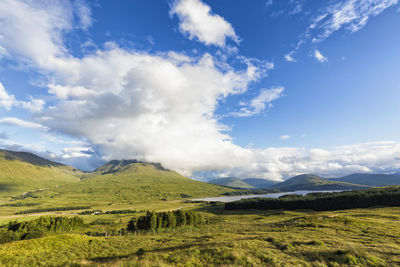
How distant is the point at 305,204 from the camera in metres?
178

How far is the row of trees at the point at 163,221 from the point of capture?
93.1 metres

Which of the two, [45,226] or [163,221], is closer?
[163,221]

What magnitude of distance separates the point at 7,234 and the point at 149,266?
324ft

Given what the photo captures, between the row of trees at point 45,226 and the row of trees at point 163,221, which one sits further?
the row of trees at point 45,226

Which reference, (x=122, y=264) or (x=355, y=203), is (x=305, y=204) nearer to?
(x=355, y=203)

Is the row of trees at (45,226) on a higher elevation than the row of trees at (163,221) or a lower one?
lower

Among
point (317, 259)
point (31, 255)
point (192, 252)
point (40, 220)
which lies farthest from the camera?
point (40, 220)

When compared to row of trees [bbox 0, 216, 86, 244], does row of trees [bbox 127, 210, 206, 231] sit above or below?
above

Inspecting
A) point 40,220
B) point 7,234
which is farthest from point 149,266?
point 40,220

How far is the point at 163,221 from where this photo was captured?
320 feet

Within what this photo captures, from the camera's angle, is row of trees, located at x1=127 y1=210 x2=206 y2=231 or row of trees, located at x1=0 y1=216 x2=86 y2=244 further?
row of trees, located at x1=0 y1=216 x2=86 y2=244

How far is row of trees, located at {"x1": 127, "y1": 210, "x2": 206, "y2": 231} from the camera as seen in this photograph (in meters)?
93.1

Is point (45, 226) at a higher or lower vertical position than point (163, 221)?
lower

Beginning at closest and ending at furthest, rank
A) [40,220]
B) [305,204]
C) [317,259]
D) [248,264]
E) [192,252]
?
[248,264]
[317,259]
[192,252]
[40,220]
[305,204]
